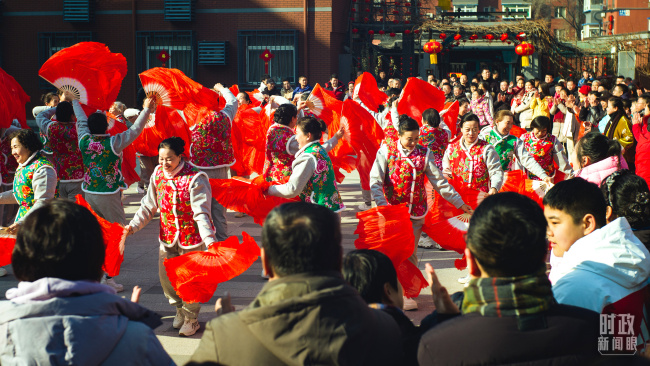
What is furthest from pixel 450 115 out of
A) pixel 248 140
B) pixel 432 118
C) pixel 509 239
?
pixel 509 239

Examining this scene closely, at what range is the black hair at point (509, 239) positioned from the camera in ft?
6.76

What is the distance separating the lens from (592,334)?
208 centimetres

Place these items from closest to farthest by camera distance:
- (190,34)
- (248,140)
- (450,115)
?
1. (248,140)
2. (450,115)
3. (190,34)

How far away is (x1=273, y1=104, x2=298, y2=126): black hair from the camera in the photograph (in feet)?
21.5

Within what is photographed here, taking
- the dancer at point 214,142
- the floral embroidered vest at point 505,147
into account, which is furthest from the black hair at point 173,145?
the floral embroidered vest at point 505,147

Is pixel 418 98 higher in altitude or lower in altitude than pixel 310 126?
higher

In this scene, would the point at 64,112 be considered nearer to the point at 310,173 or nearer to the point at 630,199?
the point at 310,173

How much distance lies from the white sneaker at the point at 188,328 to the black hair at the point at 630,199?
3.01 metres

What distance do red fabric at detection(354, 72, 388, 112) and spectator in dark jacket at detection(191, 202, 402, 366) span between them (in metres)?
6.88

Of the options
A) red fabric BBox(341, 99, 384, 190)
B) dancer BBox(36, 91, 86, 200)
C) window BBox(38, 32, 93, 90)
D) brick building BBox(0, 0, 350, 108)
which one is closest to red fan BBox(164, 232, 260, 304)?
dancer BBox(36, 91, 86, 200)

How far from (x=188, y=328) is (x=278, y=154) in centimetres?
230

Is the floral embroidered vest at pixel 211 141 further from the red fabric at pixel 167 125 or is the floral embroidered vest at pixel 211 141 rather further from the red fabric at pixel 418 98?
the red fabric at pixel 418 98

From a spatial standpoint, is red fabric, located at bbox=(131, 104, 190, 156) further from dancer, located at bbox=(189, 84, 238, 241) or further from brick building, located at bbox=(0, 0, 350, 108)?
brick building, located at bbox=(0, 0, 350, 108)

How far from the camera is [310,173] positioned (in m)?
5.25
